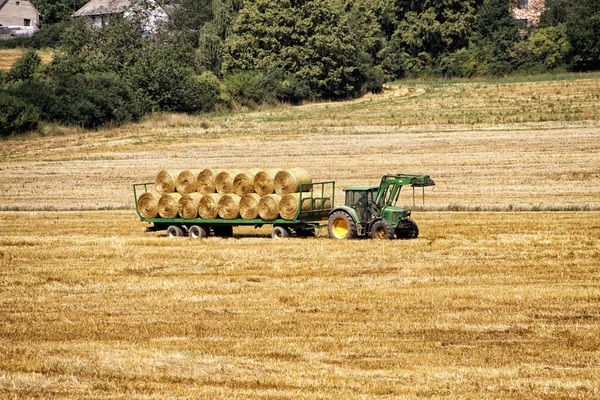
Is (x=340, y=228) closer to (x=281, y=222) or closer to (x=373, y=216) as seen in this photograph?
(x=373, y=216)

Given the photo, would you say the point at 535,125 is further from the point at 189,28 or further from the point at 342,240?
the point at 189,28

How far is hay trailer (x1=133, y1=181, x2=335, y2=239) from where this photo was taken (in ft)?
76.5

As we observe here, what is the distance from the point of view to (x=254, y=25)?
71500mm

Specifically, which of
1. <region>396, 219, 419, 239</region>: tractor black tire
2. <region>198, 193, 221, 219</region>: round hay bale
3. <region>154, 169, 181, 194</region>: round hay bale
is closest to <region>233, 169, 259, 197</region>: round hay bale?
<region>198, 193, 221, 219</region>: round hay bale

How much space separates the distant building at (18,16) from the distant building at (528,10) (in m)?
51.0

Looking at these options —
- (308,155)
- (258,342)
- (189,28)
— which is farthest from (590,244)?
(189,28)

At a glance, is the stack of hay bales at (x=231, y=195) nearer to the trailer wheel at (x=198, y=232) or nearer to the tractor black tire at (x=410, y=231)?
the trailer wheel at (x=198, y=232)

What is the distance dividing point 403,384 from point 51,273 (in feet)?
32.7

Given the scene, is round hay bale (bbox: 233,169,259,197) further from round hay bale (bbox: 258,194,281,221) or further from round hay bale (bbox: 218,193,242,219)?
round hay bale (bbox: 258,194,281,221)

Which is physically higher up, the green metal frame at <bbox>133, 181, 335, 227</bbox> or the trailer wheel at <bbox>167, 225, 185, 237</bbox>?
the green metal frame at <bbox>133, 181, 335, 227</bbox>

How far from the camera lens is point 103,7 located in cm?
9775

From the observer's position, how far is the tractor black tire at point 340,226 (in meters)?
22.5

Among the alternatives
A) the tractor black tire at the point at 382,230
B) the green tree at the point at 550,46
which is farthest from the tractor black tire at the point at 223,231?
the green tree at the point at 550,46

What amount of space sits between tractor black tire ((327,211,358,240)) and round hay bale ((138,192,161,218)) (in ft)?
15.6
